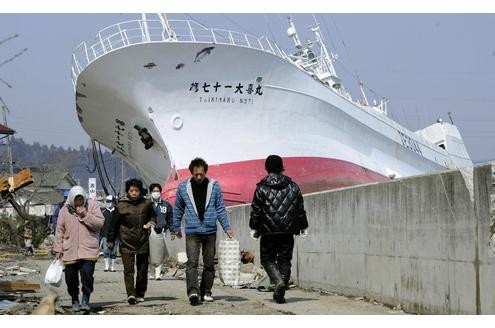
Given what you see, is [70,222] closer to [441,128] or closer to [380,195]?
[380,195]

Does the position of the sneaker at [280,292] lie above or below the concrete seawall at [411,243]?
below

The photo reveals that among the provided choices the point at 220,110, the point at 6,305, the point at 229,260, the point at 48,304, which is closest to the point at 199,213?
the point at 6,305

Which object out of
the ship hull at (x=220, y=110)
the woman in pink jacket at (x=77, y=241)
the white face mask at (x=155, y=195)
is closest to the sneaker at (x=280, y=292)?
the woman in pink jacket at (x=77, y=241)

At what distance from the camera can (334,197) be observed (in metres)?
9.81

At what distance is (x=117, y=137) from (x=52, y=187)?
65.3m

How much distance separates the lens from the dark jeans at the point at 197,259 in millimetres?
8102

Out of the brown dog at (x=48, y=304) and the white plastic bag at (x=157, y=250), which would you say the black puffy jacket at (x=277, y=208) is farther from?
the brown dog at (x=48, y=304)

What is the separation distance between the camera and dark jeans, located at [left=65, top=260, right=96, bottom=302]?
7.59m

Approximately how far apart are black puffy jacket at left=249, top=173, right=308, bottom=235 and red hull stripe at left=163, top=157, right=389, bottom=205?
15.5 metres

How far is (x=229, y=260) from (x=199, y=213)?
2.41m

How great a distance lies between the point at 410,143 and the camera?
36.9 m

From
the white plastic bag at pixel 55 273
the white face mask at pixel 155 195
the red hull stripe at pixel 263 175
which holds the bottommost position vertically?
the white plastic bag at pixel 55 273

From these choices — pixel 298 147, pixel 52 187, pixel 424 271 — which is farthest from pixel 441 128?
pixel 52 187

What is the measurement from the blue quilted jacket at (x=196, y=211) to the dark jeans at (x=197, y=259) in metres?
0.08
